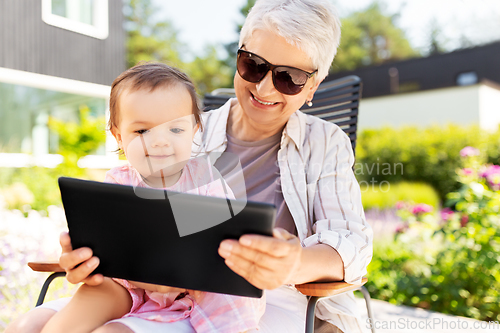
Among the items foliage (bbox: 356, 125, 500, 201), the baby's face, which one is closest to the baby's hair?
the baby's face

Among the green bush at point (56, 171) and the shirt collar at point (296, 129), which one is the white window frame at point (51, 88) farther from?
the shirt collar at point (296, 129)

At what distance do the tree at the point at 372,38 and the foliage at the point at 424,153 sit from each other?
22456 mm

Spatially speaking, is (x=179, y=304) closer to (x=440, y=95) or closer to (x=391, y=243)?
(x=391, y=243)

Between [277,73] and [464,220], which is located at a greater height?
[277,73]

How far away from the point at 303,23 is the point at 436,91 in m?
15.3

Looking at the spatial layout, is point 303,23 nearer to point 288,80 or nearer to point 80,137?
point 288,80

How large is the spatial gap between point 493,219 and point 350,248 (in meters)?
2.46

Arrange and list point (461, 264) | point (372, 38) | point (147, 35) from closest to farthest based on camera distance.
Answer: point (461, 264) → point (147, 35) → point (372, 38)

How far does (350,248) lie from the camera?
1.36m

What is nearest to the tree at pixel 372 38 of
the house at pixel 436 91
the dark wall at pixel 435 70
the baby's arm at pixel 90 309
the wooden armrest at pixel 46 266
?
the dark wall at pixel 435 70

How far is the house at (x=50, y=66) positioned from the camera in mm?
8250

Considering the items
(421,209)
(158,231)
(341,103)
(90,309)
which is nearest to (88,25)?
(421,209)

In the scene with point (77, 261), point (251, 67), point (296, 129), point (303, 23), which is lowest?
point (77, 261)

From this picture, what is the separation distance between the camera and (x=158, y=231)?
38.8 inches
